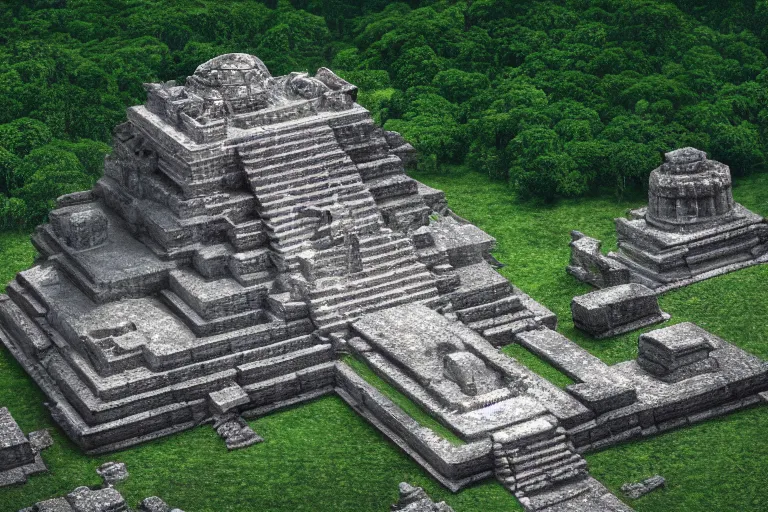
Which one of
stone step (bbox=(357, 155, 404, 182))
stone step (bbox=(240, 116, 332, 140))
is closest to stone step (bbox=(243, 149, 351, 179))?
stone step (bbox=(240, 116, 332, 140))

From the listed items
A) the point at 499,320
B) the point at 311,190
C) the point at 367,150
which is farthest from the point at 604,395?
the point at 367,150

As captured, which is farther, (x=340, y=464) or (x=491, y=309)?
(x=491, y=309)

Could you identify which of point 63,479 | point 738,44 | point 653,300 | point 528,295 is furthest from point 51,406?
point 738,44

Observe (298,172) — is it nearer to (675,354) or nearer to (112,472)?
(112,472)

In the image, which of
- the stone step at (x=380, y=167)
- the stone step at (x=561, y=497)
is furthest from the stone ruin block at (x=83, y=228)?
the stone step at (x=561, y=497)

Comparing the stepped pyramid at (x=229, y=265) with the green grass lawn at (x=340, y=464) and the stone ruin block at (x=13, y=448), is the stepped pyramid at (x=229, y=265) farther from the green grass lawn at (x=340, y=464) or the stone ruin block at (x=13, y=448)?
the stone ruin block at (x=13, y=448)

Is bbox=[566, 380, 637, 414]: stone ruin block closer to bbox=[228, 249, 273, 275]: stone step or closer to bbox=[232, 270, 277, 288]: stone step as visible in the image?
bbox=[232, 270, 277, 288]: stone step

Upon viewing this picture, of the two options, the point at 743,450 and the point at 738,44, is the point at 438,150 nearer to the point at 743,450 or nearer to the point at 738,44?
the point at 738,44
